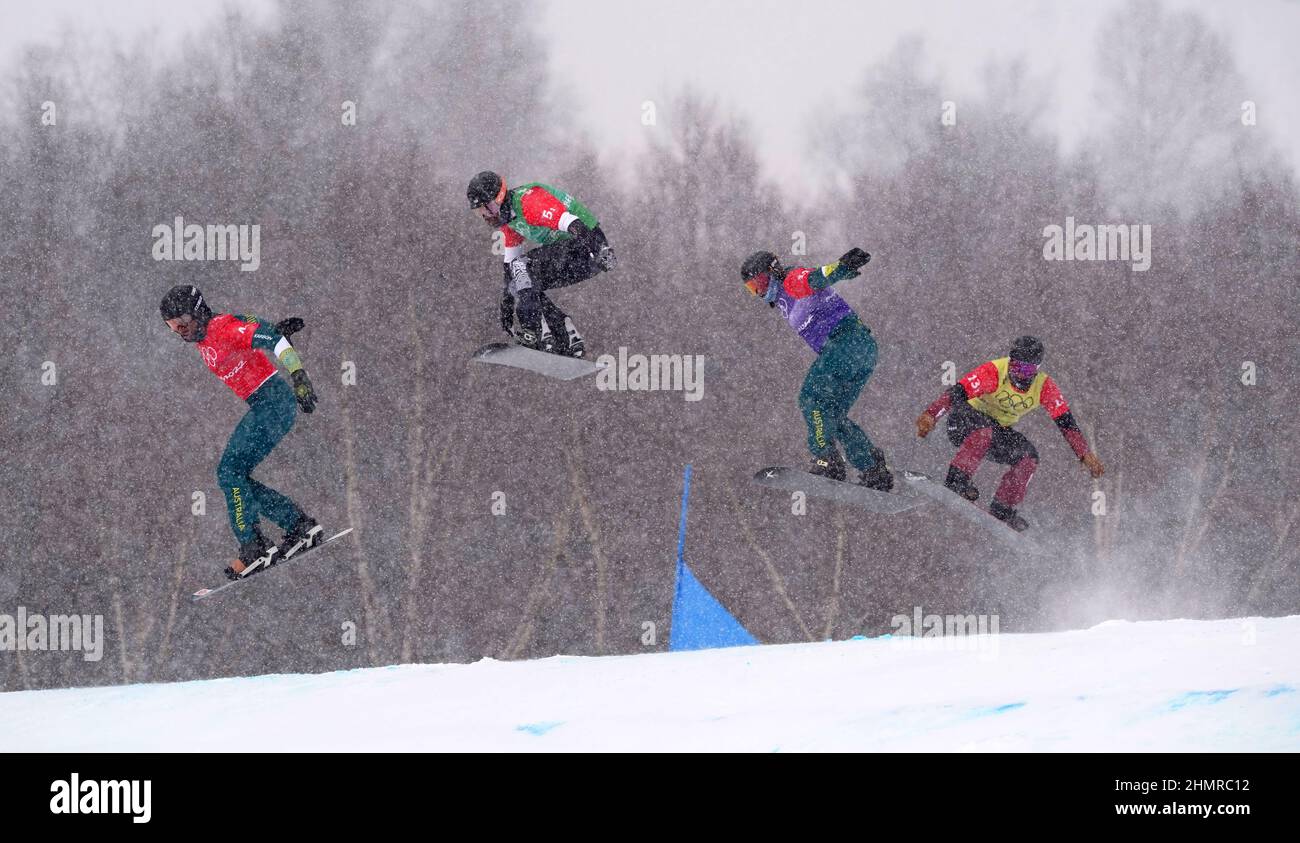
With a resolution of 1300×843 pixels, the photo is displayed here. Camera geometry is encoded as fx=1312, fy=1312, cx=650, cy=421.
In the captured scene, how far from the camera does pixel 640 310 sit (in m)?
21.3

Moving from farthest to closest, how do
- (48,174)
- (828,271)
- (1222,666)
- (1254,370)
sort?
(1254,370) → (48,174) → (828,271) → (1222,666)

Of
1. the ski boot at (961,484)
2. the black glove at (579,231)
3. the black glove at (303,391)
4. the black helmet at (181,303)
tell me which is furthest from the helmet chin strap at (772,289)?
the black helmet at (181,303)

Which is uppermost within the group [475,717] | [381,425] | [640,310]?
[640,310]

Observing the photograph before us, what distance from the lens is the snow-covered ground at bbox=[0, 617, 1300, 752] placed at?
242 inches

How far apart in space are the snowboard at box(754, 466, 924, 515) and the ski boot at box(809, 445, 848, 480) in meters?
0.04

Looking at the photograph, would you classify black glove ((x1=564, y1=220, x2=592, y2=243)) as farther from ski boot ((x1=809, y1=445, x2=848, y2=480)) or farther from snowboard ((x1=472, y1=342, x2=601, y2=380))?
ski boot ((x1=809, y1=445, x2=848, y2=480))

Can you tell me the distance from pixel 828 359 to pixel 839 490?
943 mm

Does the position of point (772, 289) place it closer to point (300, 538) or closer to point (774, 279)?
point (774, 279)

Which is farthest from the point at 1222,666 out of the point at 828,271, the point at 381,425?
the point at 381,425

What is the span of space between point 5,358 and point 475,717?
1671cm

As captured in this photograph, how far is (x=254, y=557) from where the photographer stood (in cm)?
891

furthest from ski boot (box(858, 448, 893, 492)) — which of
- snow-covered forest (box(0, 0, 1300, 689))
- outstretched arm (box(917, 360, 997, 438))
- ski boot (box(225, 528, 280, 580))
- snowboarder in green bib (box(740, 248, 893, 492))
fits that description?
snow-covered forest (box(0, 0, 1300, 689))

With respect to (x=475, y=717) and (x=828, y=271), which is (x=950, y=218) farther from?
(x=475, y=717)

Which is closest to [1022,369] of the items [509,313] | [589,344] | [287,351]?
[509,313]
